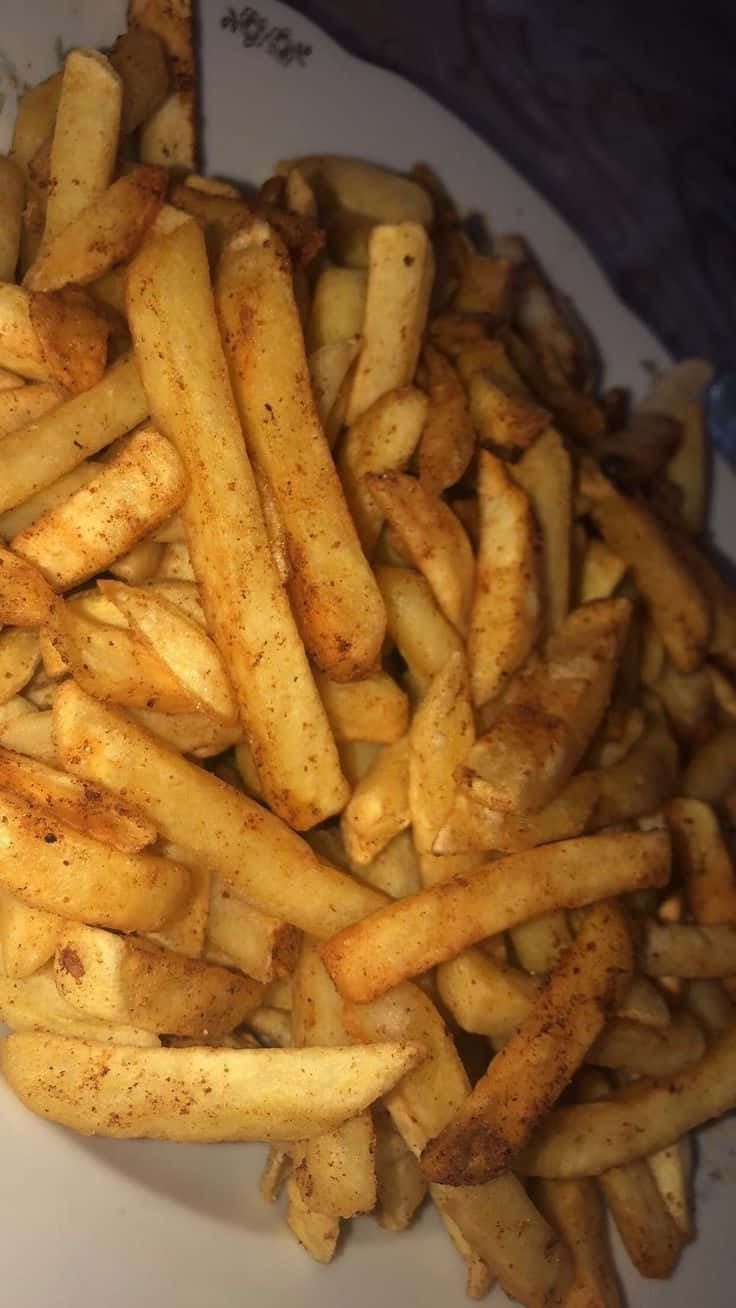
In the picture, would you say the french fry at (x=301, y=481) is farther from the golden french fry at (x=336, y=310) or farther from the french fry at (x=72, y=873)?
the french fry at (x=72, y=873)

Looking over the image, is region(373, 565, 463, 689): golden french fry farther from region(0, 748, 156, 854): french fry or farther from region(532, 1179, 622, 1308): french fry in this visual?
region(532, 1179, 622, 1308): french fry

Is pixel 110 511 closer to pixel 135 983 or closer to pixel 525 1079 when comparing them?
pixel 135 983

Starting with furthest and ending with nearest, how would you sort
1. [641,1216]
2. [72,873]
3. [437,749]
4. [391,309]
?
[641,1216], [391,309], [437,749], [72,873]

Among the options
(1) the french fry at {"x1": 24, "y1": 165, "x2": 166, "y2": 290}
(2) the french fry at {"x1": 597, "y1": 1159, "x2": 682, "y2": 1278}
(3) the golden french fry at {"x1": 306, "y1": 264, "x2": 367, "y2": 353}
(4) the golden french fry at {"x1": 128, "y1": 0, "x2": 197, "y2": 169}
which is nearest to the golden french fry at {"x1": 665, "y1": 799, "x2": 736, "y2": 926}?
(2) the french fry at {"x1": 597, "y1": 1159, "x2": 682, "y2": 1278}

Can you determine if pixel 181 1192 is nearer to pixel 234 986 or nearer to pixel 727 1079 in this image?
pixel 234 986

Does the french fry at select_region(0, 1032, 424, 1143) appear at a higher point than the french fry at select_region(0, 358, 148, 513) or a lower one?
lower

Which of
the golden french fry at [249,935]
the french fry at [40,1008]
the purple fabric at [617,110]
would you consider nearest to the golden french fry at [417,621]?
the golden french fry at [249,935]

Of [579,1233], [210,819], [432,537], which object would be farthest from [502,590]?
[579,1233]
